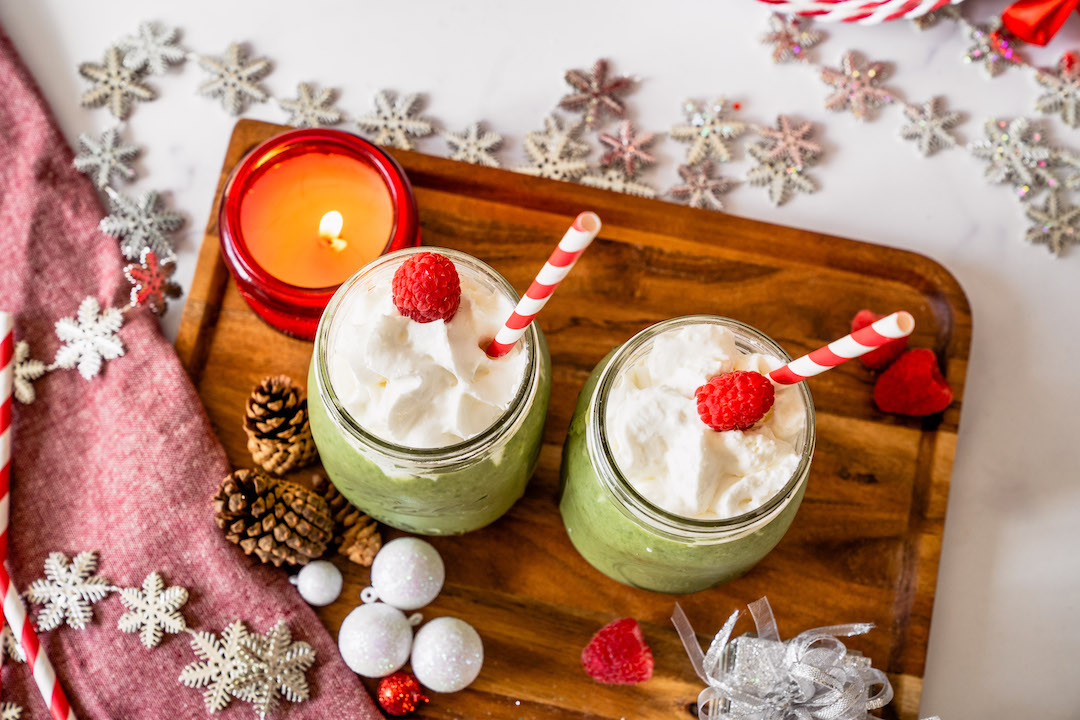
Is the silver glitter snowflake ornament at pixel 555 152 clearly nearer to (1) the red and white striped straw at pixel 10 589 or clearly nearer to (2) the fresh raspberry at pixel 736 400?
(2) the fresh raspberry at pixel 736 400

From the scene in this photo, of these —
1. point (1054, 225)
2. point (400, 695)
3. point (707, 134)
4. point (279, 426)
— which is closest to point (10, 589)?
point (279, 426)

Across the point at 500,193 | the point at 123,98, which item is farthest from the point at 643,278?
the point at 123,98

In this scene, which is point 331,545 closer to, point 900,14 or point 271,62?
point 271,62

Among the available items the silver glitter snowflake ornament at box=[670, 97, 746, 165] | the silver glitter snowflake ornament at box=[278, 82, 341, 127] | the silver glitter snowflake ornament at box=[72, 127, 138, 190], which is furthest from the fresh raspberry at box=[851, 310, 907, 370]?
the silver glitter snowflake ornament at box=[72, 127, 138, 190]

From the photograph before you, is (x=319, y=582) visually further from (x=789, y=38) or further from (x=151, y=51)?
(x=789, y=38)

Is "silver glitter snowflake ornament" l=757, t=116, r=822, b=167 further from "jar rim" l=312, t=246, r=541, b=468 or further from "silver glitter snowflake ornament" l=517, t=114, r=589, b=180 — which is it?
"jar rim" l=312, t=246, r=541, b=468

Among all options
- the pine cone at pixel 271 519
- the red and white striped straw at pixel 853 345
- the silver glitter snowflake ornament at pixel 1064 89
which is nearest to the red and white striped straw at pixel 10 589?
the pine cone at pixel 271 519
